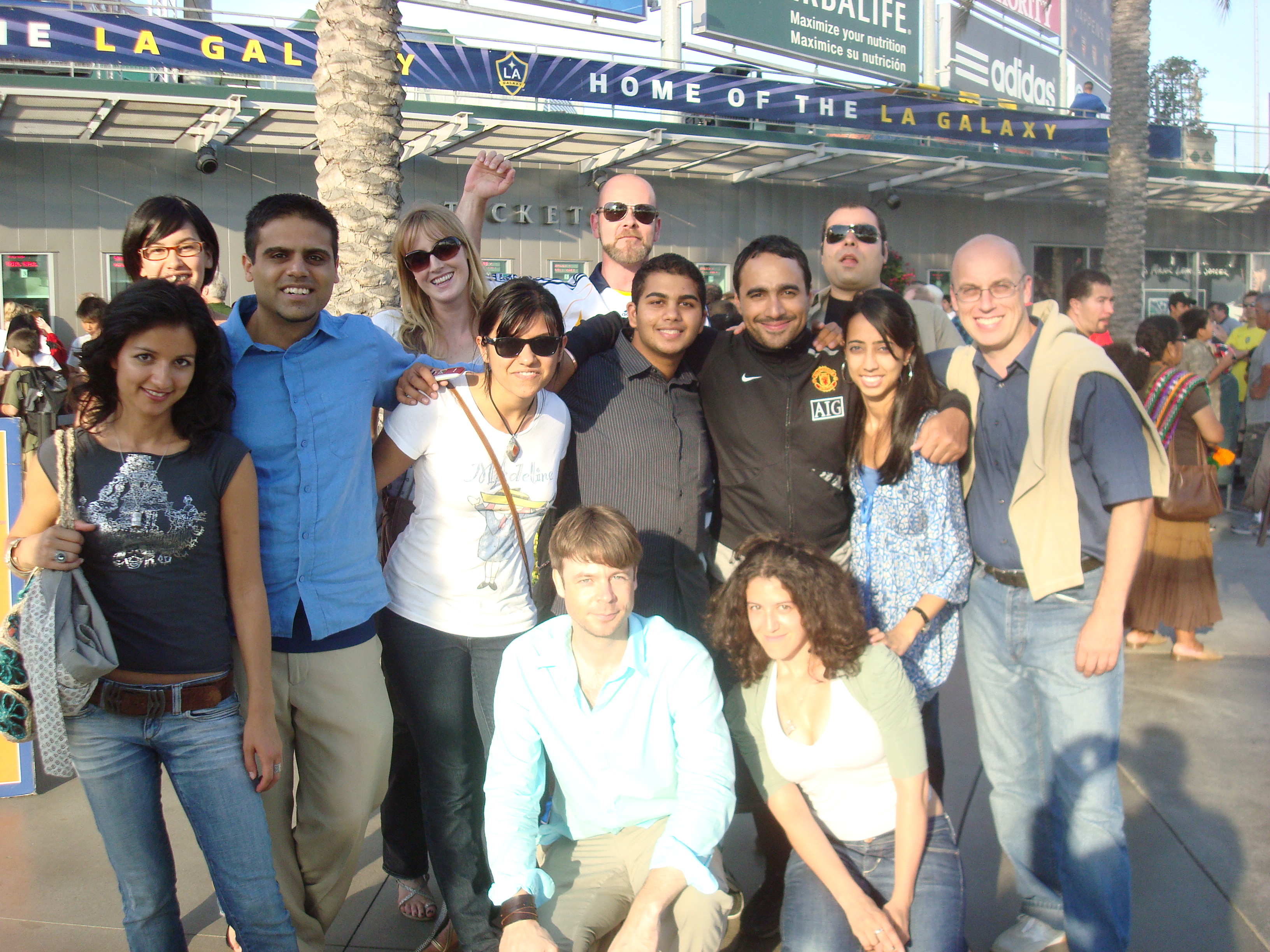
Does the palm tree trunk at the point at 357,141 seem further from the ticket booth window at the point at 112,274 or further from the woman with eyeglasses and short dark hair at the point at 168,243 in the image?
the ticket booth window at the point at 112,274

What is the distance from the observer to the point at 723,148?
591 inches

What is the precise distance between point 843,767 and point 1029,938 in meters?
0.95

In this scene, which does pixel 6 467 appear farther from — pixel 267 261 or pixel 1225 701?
pixel 1225 701

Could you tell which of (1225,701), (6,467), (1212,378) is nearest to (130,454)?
(6,467)

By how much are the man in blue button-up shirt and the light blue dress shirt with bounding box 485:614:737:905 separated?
0.42m

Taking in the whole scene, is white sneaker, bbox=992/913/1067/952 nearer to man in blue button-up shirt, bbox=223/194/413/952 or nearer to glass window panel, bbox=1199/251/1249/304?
man in blue button-up shirt, bbox=223/194/413/952

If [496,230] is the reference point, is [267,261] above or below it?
below

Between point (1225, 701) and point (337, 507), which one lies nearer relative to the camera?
point (337, 507)

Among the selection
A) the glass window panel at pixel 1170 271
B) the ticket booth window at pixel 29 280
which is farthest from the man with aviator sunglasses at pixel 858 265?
the glass window panel at pixel 1170 271

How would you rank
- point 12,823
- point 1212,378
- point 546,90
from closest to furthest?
point 12,823 → point 1212,378 → point 546,90

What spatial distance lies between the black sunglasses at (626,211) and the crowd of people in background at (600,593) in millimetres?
736

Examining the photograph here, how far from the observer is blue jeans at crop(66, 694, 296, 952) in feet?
7.47

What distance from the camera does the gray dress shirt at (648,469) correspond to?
301 cm

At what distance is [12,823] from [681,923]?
3063 millimetres
